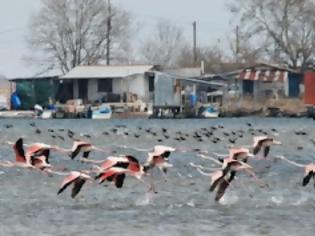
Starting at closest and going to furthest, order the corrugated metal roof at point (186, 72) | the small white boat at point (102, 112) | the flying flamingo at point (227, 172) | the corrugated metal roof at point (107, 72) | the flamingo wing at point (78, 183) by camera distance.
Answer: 1. the flamingo wing at point (78, 183)
2. the flying flamingo at point (227, 172)
3. the small white boat at point (102, 112)
4. the corrugated metal roof at point (107, 72)
5. the corrugated metal roof at point (186, 72)

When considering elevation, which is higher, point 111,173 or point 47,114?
point 111,173

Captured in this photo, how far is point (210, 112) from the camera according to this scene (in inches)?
3666

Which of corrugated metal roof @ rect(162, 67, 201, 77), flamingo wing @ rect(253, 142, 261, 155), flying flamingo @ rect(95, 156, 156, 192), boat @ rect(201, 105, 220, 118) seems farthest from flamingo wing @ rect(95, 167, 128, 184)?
corrugated metal roof @ rect(162, 67, 201, 77)

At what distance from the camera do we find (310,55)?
4171 inches

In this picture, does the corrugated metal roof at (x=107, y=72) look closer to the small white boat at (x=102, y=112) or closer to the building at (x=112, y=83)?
the building at (x=112, y=83)

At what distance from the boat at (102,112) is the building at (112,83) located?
221 cm

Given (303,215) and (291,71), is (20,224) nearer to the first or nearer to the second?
(303,215)

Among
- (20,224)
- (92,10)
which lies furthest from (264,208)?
(92,10)

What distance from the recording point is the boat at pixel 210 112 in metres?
92.9

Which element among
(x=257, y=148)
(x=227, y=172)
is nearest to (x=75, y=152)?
(x=227, y=172)

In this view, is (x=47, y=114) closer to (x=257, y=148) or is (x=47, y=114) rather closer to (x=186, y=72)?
(x=186, y=72)

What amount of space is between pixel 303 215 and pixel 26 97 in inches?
3086

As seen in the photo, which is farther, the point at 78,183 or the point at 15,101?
the point at 15,101

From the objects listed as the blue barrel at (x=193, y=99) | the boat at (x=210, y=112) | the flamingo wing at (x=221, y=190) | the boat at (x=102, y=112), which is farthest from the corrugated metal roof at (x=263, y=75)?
the flamingo wing at (x=221, y=190)
